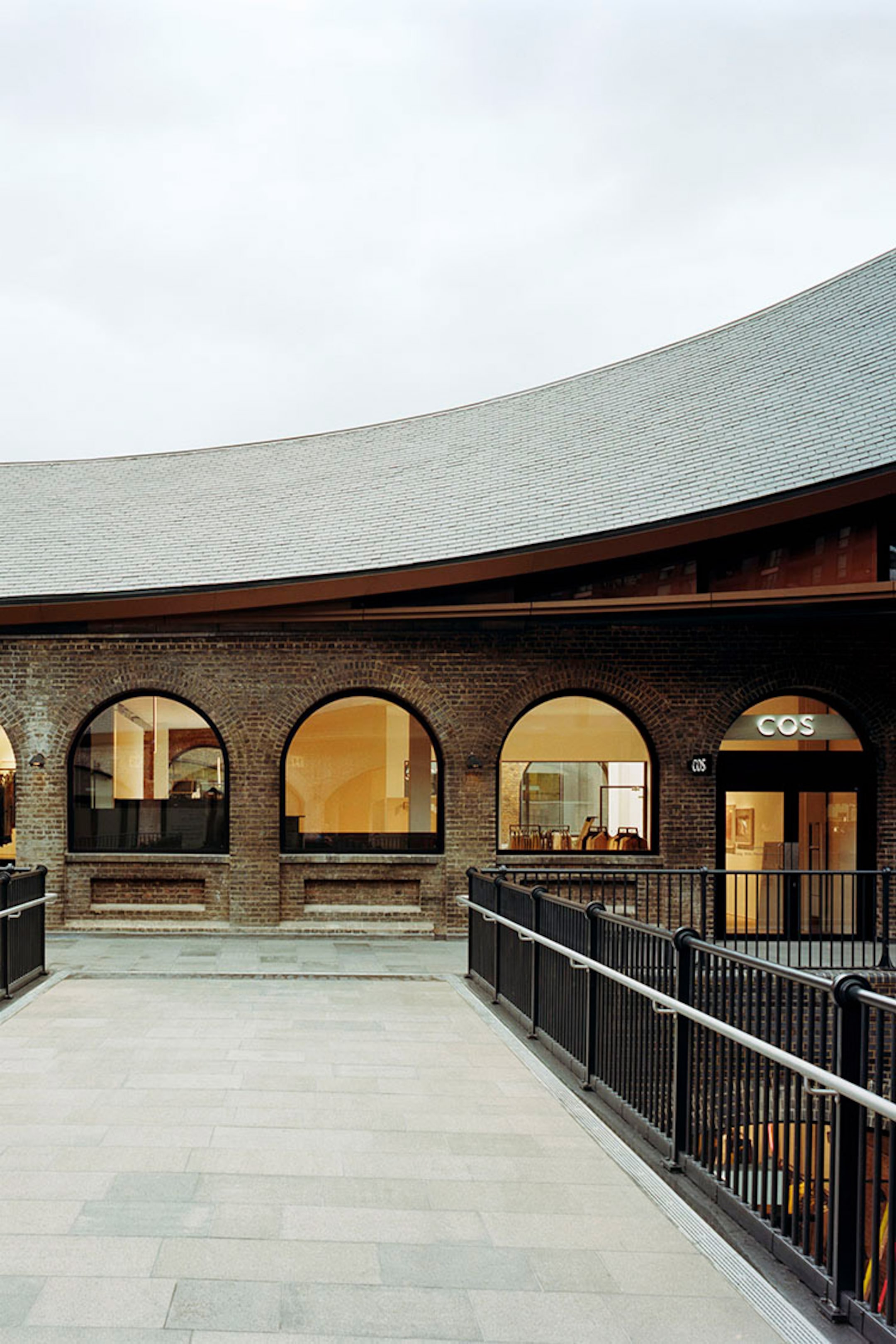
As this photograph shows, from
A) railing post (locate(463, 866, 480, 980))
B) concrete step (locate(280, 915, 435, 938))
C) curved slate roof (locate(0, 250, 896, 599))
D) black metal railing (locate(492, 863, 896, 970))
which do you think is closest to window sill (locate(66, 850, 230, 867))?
concrete step (locate(280, 915, 435, 938))

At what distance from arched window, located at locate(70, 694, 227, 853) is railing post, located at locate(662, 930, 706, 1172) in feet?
35.0

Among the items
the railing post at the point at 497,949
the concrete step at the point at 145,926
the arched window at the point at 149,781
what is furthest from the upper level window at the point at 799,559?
the concrete step at the point at 145,926

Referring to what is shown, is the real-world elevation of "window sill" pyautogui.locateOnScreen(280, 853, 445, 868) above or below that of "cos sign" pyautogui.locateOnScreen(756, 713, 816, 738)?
below

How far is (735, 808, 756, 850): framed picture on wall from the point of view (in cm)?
1608

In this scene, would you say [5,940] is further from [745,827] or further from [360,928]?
[745,827]

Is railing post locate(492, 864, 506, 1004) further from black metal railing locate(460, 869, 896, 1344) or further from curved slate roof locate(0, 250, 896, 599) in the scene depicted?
curved slate roof locate(0, 250, 896, 599)

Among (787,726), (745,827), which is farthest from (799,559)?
(745,827)

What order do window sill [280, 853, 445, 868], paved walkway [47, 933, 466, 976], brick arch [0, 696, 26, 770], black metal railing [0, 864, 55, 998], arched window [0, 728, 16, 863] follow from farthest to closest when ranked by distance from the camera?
1. arched window [0, 728, 16, 863]
2. brick arch [0, 696, 26, 770]
3. window sill [280, 853, 445, 868]
4. paved walkway [47, 933, 466, 976]
5. black metal railing [0, 864, 55, 998]

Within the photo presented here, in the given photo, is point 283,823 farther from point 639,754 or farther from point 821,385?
point 821,385

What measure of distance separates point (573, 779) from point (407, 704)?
2476 mm

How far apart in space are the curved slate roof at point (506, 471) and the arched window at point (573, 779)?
2.59m

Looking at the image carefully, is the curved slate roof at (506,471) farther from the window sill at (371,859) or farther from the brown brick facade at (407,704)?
the window sill at (371,859)

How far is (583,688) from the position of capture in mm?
15891

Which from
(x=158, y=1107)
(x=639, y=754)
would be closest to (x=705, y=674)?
(x=639, y=754)
